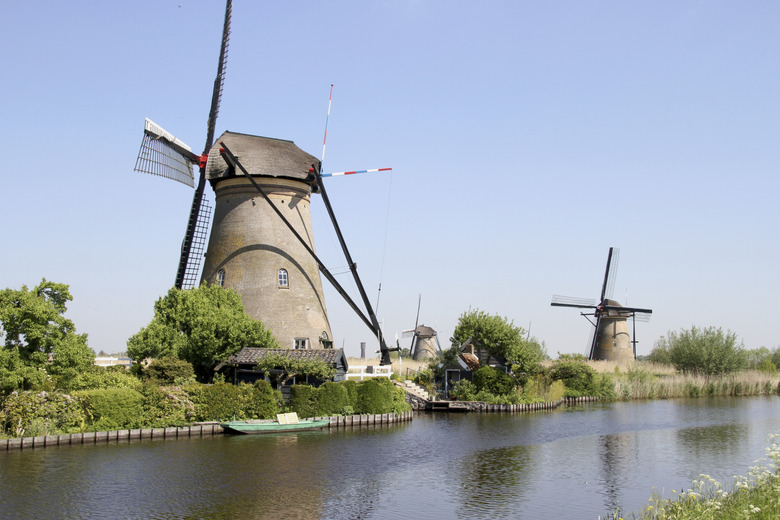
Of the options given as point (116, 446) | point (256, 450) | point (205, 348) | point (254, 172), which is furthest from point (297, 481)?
point (254, 172)

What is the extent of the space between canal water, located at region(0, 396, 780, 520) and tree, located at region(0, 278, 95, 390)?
9.63 feet

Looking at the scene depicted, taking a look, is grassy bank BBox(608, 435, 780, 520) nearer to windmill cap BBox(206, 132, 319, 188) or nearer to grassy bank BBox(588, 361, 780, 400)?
windmill cap BBox(206, 132, 319, 188)

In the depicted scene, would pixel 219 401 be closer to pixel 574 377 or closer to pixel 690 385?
pixel 574 377

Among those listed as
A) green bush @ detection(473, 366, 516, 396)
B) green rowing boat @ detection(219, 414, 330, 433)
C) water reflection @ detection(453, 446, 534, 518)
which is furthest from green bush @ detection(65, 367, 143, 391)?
green bush @ detection(473, 366, 516, 396)

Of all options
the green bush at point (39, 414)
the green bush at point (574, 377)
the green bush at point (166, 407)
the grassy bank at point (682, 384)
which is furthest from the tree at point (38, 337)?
the grassy bank at point (682, 384)

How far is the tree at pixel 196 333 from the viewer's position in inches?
1252

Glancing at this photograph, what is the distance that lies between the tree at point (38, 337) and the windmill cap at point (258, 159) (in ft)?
44.5

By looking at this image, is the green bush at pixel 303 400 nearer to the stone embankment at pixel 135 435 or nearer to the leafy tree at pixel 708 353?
the stone embankment at pixel 135 435

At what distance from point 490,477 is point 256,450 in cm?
783

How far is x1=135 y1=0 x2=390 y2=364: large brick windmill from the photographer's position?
118ft

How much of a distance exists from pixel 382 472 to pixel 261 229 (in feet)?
63.0

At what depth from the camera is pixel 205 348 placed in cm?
3200

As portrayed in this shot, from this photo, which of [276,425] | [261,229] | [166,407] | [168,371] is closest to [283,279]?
[261,229]

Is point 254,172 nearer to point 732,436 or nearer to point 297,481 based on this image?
point 297,481
